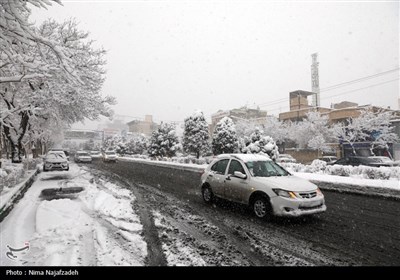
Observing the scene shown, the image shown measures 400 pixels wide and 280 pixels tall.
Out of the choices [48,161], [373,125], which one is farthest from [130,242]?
[373,125]

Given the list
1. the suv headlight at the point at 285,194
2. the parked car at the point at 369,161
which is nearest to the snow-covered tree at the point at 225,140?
the parked car at the point at 369,161

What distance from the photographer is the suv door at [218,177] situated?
8773mm

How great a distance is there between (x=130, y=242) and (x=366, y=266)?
4.01m

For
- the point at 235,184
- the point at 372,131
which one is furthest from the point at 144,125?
the point at 235,184

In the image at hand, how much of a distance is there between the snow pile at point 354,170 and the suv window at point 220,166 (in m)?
10.6

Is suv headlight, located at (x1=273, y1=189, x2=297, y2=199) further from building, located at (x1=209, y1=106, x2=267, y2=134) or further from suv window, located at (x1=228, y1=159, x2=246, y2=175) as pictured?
building, located at (x1=209, y1=106, x2=267, y2=134)

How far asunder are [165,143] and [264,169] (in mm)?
Result: 37878

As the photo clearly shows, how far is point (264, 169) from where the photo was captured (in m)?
8.25

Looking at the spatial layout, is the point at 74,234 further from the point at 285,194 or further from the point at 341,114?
the point at 341,114

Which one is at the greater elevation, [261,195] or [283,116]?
[283,116]

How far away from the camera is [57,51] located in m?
7.16

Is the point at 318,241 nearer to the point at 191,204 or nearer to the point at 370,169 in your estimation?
the point at 191,204

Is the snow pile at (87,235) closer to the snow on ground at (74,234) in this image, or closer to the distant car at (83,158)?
the snow on ground at (74,234)

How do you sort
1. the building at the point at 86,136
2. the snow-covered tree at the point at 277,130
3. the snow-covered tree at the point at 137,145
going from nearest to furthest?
the snow-covered tree at the point at 277,130, the snow-covered tree at the point at 137,145, the building at the point at 86,136
